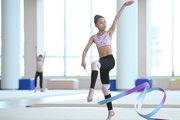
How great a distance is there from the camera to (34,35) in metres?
22.1

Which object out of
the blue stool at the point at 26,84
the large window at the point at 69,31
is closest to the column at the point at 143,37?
the large window at the point at 69,31

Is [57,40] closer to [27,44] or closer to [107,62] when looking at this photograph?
[27,44]

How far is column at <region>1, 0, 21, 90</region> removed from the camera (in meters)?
18.2

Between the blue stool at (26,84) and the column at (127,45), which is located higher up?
the column at (127,45)

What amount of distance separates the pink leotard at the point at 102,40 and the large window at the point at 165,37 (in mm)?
16287

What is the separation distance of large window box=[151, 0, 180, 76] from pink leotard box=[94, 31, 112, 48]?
16287 mm

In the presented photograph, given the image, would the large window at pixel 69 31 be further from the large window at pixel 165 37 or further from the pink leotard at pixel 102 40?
the pink leotard at pixel 102 40

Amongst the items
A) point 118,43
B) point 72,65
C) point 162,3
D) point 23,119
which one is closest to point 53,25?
point 72,65

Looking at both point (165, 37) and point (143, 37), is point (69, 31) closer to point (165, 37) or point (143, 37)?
point (143, 37)

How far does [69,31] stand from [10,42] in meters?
5.05

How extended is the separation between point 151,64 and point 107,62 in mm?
16596

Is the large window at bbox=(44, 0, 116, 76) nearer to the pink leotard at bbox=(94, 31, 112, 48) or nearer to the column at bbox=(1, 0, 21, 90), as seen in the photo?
the column at bbox=(1, 0, 21, 90)

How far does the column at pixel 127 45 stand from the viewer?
51.1 feet

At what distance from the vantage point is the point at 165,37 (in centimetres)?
2141
